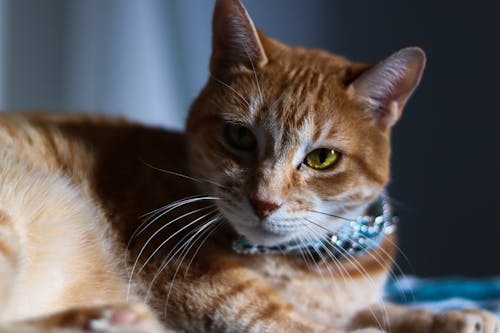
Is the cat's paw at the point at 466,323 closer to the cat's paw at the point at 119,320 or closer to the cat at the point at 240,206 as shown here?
the cat at the point at 240,206

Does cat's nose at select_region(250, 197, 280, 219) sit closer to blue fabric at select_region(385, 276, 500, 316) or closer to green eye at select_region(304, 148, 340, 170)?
Answer: green eye at select_region(304, 148, 340, 170)

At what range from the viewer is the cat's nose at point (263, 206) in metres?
1.31

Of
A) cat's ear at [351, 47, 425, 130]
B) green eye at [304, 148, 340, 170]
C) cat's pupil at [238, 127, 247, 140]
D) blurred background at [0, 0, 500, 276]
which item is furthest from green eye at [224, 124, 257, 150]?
blurred background at [0, 0, 500, 276]

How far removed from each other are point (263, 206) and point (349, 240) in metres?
0.32

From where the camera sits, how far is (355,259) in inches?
60.8

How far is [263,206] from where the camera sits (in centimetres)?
132

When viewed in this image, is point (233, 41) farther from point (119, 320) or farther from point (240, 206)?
point (119, 320)

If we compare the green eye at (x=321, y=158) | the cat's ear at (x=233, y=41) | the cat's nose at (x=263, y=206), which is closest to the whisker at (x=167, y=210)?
the cat's nose at (x=263, y=206)

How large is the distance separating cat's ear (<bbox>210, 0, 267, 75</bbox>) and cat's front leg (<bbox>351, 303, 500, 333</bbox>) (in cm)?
71

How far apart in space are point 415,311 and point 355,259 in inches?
8.3

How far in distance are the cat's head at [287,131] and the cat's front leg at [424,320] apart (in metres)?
0.28

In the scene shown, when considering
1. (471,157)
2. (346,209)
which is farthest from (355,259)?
(471,157)

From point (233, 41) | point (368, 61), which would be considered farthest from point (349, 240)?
point (368, 61)

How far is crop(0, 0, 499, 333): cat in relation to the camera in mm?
1355
